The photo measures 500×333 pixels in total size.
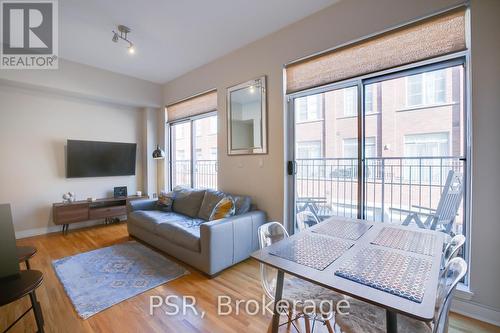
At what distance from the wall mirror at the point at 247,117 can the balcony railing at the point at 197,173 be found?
1151mm

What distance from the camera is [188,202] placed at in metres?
3.61

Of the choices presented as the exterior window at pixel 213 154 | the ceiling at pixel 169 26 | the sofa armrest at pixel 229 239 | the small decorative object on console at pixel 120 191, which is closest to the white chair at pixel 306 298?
the sofa armrest at pixel 229 239

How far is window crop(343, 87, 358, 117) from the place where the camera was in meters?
2.48

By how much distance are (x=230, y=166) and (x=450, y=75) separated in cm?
282

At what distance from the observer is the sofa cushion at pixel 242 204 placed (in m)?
2.96

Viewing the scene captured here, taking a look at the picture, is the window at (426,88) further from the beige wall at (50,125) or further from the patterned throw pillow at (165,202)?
the beige wall at (50,125)

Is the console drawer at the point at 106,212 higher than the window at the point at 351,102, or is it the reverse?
the window at the point at 351,102

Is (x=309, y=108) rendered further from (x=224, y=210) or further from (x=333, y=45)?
(x=224, y=210)

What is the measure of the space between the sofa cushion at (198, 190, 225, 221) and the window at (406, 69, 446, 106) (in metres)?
2.70

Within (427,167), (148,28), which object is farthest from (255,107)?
(427,167)

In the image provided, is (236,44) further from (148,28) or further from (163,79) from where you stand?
(163,79)

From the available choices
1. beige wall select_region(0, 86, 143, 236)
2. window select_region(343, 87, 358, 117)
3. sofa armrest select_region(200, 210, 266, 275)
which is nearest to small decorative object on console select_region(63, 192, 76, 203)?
beige wall select_region(0, 86, 143, 236)

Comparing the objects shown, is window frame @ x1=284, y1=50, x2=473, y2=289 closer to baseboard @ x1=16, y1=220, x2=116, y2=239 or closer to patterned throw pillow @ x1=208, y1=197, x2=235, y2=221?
patterned throw pillow @ x1=208, y1=197, x2=235, y2=221

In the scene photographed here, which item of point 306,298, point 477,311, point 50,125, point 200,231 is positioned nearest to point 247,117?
point 200,231
